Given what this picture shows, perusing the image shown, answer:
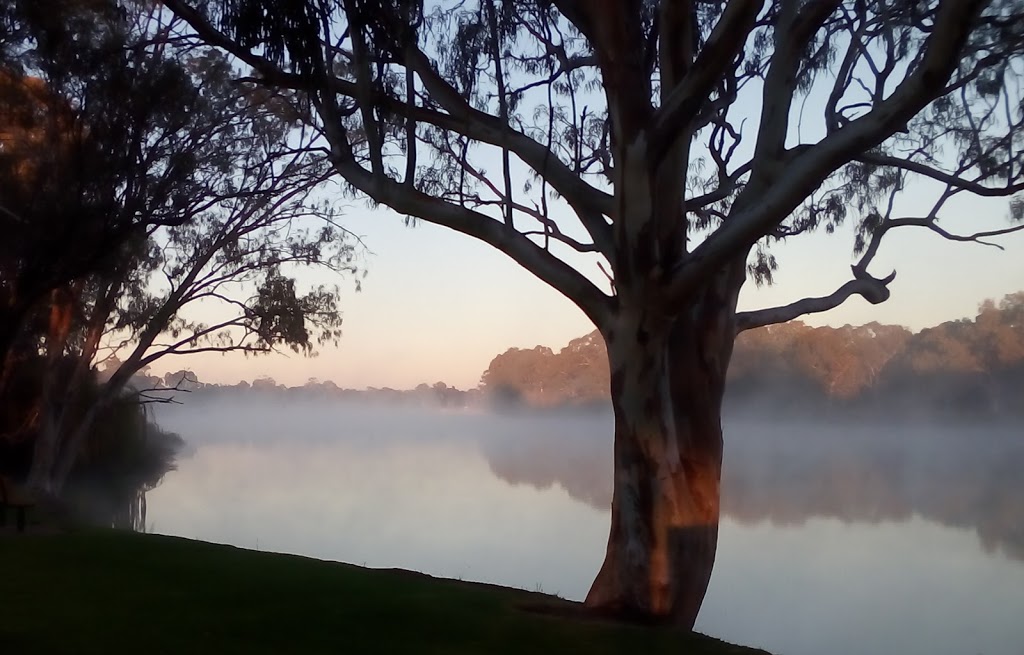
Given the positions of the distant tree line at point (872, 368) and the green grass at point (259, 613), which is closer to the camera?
the green grass at point (259, 613)

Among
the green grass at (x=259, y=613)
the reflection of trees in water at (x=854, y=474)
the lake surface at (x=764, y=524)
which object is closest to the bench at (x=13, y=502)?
the green grass at (x=259, y=613)

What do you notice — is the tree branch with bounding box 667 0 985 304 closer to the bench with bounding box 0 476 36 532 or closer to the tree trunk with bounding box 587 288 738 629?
the tree trunk with bounding box 587 288 738 629

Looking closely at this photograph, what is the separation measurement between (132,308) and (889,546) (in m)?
9.50

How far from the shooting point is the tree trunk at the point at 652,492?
14.8 feet

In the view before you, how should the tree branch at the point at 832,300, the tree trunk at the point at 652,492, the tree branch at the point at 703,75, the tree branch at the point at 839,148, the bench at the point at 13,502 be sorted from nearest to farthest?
the tree branch at the point at 839,148, the tree branch at the point at 703,75, the tree trunk at the point at 652,492, the tree branch at the point at 832,300, the bench at the point at 13,502

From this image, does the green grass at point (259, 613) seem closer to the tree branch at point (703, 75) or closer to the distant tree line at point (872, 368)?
the tree branch at point (703, 75)

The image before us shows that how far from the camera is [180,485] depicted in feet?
57.4

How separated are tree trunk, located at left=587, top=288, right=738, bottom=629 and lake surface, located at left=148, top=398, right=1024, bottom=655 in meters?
3.25

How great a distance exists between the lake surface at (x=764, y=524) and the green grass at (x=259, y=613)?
3825 millimetres

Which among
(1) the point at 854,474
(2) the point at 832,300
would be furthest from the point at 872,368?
(2) the point at 832,300

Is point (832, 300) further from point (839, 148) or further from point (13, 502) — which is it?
point (13, 502)

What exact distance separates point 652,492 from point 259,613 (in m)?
1.87

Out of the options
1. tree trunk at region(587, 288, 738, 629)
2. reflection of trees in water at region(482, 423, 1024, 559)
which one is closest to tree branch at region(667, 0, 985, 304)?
tree trunk at region(587, 288, 738, 629)

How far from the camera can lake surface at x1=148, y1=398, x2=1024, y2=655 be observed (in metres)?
8.66
